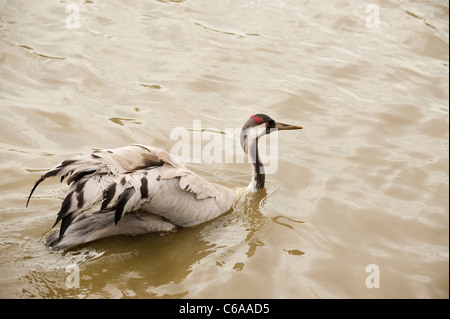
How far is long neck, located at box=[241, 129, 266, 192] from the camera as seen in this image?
645cm

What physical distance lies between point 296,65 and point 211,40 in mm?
1687

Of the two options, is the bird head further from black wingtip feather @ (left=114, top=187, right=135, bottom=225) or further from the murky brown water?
black wingtip feather @ (left=114, top=187, right=135, bottom=225)

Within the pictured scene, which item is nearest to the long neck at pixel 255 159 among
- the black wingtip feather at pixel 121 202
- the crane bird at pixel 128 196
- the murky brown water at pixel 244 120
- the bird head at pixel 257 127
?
the bird head at pixel 257 127

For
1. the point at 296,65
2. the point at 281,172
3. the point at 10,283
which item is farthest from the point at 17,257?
the point at 296,65

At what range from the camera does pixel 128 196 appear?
4977mm

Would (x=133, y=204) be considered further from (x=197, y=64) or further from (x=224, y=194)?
(x=197, y=64)

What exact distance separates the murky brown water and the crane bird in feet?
0.52

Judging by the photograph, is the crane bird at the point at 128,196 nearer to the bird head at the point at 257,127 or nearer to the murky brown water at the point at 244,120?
the murky brown water at the point at 244,120

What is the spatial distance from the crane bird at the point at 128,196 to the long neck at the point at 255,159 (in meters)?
0.51

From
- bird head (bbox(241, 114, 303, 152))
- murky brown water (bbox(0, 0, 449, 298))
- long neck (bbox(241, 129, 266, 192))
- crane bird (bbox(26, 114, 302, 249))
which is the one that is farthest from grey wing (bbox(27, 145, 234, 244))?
bird head (bbox(241, 114, 303, 152))

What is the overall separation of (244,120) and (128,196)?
3277mm

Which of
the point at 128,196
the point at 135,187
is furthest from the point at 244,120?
the point at 128,196

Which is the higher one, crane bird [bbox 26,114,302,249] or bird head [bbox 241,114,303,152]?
bird head [bbox 241,114,303,152]

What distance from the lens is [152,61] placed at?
30.3 ft
